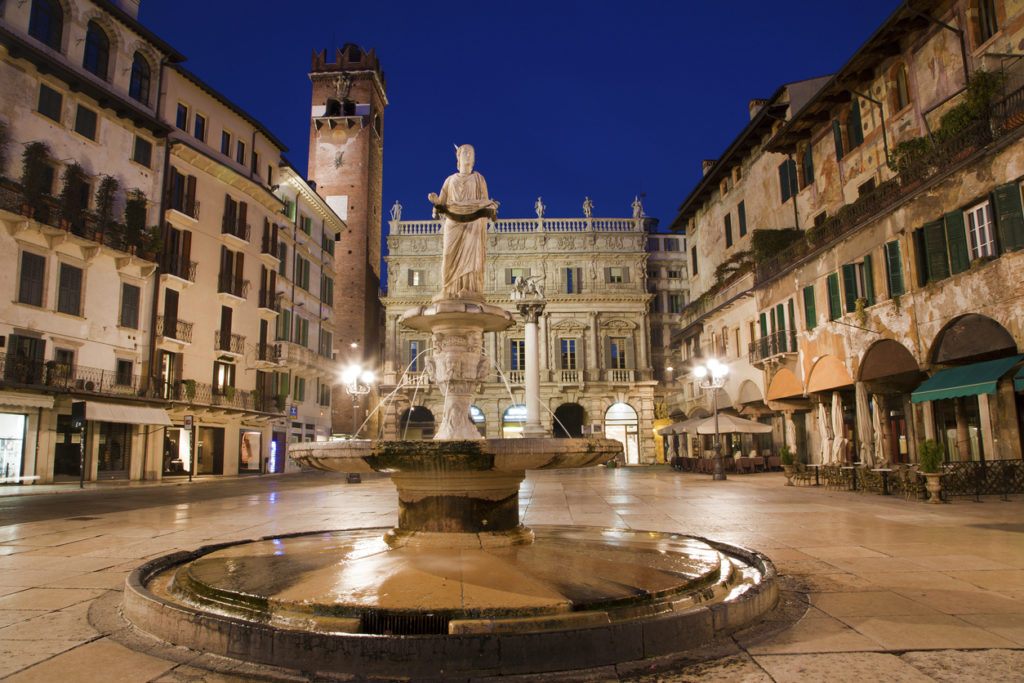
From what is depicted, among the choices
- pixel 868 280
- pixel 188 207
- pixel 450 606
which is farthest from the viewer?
pixel 188 207

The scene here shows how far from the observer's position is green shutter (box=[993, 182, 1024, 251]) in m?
14.2

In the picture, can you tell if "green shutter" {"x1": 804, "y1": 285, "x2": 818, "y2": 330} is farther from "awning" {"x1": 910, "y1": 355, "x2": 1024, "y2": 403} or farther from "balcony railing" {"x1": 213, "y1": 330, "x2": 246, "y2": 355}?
"balcony railing" {"x1": 213, "y1": 330, "x2": 246, "y2": 355}

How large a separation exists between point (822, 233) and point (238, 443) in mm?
26905

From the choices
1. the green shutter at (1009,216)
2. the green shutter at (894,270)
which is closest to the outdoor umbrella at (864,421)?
the green shutter at (894,270)

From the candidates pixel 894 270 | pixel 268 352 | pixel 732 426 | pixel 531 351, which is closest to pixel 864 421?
pixel 894 270

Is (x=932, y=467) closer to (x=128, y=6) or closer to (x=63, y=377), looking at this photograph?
(x=63, y=377)

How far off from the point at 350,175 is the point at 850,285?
122 feet

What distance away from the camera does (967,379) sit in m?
15.2

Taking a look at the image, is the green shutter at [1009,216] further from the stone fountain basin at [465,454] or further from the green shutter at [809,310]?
the stone fountain basin at [465,454]

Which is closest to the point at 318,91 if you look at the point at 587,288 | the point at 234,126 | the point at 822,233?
the point at 234,126

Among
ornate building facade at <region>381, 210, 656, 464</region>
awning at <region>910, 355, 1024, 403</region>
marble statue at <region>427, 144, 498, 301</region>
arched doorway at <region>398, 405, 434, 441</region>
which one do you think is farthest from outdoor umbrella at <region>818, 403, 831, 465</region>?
arched doorway at <region>398, 405, 434, 441</region>

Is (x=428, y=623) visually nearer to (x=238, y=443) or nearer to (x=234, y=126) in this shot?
(x=238, y=443)

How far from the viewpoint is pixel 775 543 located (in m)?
8.34

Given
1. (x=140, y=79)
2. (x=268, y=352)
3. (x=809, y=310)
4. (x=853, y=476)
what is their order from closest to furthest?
(x=853, y=476)
(x=809, y=310)
(x=140, y=79)
(x=268, y=352)
